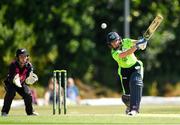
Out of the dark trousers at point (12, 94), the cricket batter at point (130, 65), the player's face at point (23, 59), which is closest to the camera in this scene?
the cricket batter at point (130, 65)

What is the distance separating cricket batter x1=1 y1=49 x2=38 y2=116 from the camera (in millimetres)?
18719

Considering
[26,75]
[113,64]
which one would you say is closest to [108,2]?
[113,64]

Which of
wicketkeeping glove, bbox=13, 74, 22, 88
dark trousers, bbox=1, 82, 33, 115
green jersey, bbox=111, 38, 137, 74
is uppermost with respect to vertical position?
green jersey, bbox=111, 38, 137, 74

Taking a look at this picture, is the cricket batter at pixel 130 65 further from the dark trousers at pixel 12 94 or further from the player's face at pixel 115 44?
the dark trousers at pixel 12 94

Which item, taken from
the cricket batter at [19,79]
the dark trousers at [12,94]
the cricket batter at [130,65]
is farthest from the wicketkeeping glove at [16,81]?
the cricket batter at [130,65]

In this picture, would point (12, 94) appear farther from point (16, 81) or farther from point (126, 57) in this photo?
point (126, 57)

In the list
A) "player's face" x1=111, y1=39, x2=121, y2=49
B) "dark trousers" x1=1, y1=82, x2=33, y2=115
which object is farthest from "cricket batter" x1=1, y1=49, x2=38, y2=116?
"player's face" x1=111, y1=39, x2=121, y2=49

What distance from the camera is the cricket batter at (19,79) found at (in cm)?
1872

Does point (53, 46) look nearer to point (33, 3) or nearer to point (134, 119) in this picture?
point (33, 3)

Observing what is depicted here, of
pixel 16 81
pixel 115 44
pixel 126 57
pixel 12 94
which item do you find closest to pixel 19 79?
pixel 16 81

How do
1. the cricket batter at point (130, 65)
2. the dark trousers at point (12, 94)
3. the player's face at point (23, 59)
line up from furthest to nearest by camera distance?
the dark trousers at point (12, 94) → the player's face at point (23, 59) → the cricket batter at point (130, 65)

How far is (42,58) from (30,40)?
6.08 ft

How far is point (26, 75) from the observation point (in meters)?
18.9

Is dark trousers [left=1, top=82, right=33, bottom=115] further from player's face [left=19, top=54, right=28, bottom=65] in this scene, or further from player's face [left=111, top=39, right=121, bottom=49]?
player's face [left=111, top=39, right=121, bottom=49]
